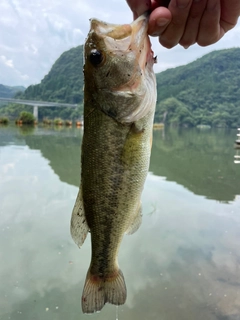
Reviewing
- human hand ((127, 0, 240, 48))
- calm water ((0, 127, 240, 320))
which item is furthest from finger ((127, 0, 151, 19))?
calm water ((0, 127, 240, 320))

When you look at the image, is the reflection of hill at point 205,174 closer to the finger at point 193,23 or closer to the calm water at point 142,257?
the calm water at point 142,257

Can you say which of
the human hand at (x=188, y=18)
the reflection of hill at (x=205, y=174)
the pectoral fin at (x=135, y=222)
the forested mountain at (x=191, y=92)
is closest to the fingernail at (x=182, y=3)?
the human hand at (x=188, y=18)

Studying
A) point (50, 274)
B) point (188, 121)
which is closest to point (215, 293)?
point (50, 274)

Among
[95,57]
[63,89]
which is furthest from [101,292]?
[63,89]

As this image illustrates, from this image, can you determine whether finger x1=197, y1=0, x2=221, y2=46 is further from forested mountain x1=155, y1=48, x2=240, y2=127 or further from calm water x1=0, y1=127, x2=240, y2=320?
forested mountain x1=155, y1=48, x2=240, y2=127

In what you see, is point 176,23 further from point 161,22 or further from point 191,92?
point 191,92

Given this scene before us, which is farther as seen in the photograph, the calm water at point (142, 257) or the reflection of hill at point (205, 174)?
the reflection of hill at point (205, 174)
